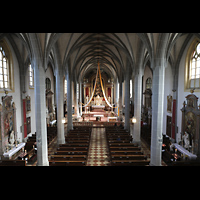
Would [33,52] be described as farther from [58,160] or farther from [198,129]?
[198,129]

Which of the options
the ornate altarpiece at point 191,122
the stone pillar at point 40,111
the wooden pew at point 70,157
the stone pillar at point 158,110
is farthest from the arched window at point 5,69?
the ornate altarpiece at point 191,122

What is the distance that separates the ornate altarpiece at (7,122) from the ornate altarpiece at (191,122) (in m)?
16.5

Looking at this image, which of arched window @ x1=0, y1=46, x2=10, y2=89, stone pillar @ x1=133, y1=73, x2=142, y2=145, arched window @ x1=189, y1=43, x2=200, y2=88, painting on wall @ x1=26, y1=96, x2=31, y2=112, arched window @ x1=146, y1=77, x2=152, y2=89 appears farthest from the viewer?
arched window @ x1=146, y1=77, x2=152, y2=89

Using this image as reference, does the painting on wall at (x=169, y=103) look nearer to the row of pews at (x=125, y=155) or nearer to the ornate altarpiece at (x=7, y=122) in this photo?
the row of pews at (x=125, y=155)

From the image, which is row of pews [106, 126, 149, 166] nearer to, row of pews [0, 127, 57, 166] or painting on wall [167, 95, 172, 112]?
row of pews [0, 127, 57, 166]

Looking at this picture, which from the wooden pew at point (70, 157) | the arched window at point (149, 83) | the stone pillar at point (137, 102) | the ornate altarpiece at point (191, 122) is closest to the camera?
the wooden pew at point (70, 157)

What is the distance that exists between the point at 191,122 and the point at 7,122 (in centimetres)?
1755

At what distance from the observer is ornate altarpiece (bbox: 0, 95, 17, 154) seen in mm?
12797

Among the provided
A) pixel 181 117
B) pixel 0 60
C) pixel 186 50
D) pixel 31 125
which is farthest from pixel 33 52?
pixel 181 117

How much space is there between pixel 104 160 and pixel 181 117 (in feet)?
30.9

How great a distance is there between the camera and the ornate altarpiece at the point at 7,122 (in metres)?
12.8

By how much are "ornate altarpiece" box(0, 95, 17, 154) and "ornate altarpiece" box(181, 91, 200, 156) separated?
1649 centimetres

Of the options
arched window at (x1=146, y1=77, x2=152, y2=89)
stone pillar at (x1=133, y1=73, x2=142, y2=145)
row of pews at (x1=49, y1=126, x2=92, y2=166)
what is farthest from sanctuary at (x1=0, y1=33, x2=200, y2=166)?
arched window at (x1=146, y1=77, x2=152, y2=89)

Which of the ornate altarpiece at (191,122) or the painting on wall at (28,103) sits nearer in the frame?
the ornate altarpiece at (191,122)
